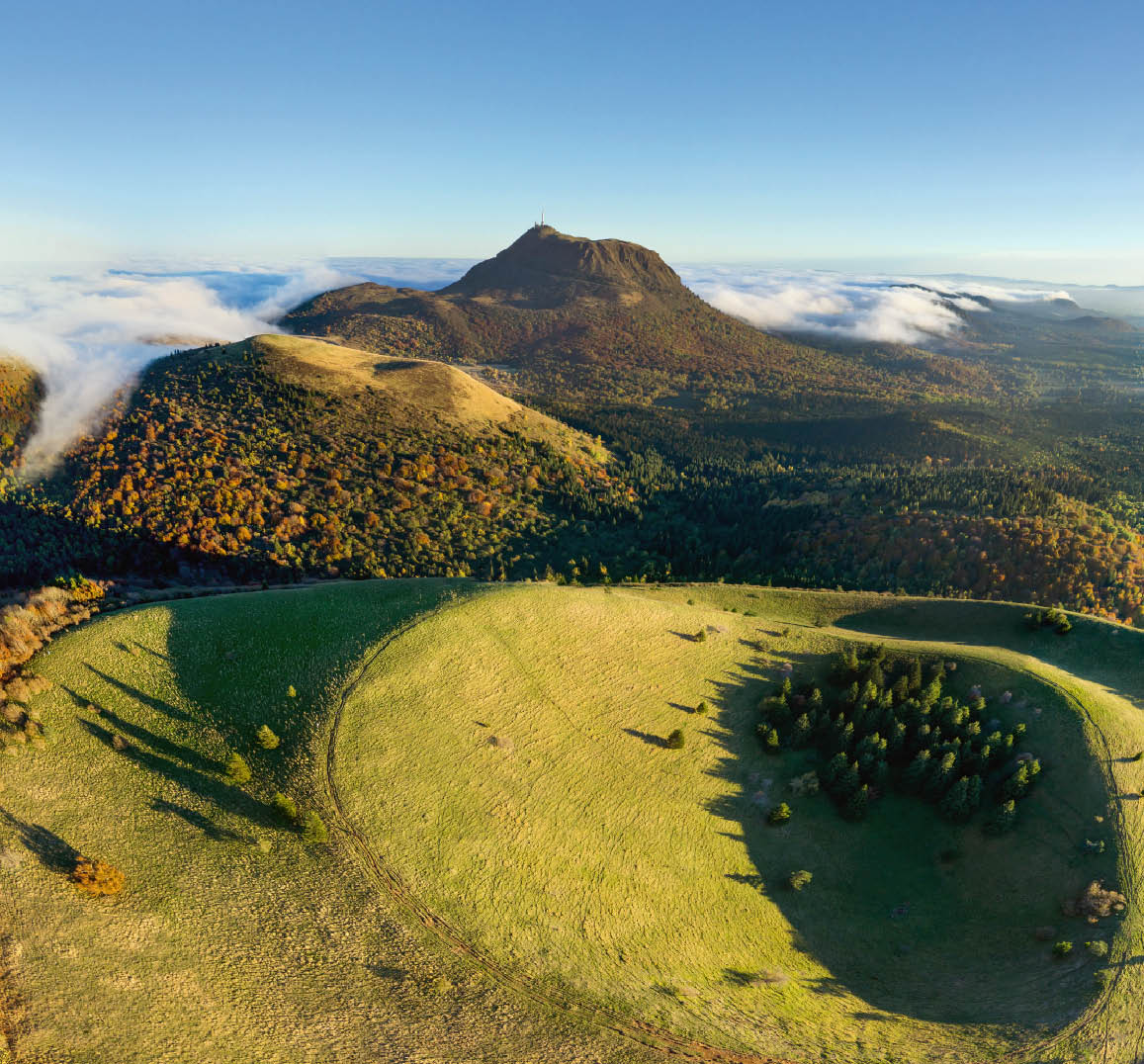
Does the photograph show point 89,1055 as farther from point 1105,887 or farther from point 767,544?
point 767,544

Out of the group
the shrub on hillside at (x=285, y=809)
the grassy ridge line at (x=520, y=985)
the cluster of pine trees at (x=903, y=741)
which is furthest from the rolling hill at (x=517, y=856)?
the cluster of pine trees at (x=903, y=741)

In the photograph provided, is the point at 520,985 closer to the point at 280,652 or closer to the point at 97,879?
the point at 97,879

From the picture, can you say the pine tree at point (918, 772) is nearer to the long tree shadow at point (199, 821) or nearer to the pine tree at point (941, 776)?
the pine tree at point (941, 776)

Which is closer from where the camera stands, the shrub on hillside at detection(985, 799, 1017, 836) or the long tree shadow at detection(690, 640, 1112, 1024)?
the long tree shadow at detection(690, 640, 1112, 1024)

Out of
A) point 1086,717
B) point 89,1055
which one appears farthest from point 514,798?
point 1086,717

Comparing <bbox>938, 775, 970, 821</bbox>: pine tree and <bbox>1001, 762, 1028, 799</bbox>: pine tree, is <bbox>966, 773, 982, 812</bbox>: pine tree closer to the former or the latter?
<bbox>938, 775, 970, 821</bbox>: pine tree

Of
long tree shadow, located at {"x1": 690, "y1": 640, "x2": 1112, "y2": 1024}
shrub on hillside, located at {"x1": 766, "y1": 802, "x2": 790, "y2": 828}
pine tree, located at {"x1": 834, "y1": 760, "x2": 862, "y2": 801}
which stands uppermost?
pine tree, located at {"x1": 834, "y1": 760, "x2": 862, "y2": 801}

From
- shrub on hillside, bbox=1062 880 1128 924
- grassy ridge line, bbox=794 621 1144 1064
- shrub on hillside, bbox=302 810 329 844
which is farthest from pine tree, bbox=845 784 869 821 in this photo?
shrub on hillside, bbox=302 810 329 844
